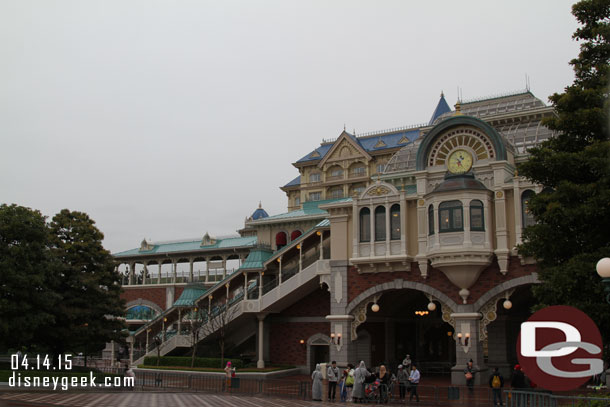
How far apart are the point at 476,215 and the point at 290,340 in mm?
15422

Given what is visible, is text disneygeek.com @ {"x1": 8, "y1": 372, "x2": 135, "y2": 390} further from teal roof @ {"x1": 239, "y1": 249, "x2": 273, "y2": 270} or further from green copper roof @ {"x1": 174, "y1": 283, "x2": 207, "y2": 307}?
teal roof @ {"x1": 239, "y1": 249, "x2": 273, "y2": 270}

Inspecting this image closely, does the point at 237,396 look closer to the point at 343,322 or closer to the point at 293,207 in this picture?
the point at 343,322

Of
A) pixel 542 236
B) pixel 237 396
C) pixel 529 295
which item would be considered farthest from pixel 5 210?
pixel 529 295

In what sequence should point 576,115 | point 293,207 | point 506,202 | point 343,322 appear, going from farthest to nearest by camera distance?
point 293,207 < point 343,322 < point 506,202 < point 576,115

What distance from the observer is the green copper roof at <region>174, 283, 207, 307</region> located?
4141 centimetres

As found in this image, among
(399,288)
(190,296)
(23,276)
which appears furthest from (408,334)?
(23,276)

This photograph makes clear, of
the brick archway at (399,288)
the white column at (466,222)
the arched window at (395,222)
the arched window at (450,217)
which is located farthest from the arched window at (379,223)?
the white column at (466,222)

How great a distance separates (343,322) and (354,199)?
21.8ft

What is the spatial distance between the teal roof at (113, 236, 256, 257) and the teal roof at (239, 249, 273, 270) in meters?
14.6

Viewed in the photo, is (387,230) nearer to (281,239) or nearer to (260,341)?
(260,341)

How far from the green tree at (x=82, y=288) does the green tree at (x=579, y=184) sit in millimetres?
23934

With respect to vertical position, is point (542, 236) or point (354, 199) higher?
point (354, 199)

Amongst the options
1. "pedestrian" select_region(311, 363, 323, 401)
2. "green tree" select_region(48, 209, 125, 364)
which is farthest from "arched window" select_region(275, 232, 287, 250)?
"pedestrian" select_region(311, 363, 323, 401)

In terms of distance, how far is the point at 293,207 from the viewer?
68812 millimetres
